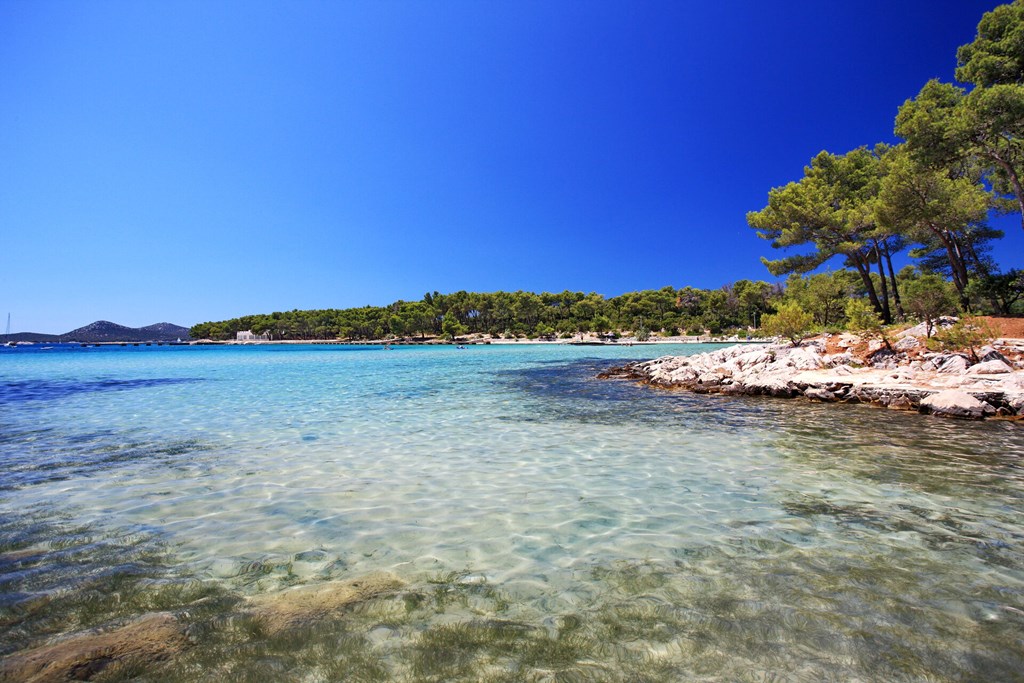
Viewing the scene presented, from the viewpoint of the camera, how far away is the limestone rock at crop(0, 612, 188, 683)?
2541 millimetres

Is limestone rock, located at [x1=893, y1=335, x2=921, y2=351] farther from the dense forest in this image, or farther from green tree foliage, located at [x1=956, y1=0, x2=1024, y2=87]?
green tree foliage, located at [x1=956, y1=0, x2=1024, y2=87]

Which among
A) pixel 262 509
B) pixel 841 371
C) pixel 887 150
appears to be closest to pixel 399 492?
pixel 262 509

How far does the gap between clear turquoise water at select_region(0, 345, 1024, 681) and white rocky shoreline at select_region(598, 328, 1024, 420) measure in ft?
6.24

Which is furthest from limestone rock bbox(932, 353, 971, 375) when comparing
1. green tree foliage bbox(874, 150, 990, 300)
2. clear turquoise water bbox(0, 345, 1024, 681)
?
green tree foliage bbox(874, 150, 990, 300)

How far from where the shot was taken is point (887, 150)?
115 feet

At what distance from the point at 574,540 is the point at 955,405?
12.3 meters

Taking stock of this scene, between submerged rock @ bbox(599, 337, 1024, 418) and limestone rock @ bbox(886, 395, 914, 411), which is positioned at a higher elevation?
submerged rock @ bbox(599, 337, 1024, 418)

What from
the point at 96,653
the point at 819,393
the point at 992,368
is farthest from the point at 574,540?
the point at 992,368

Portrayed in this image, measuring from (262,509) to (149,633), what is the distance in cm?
266

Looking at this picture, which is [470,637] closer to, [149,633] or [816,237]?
[149,633]

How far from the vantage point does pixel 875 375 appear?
16.2 meters

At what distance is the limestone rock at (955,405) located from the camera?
36.4 ft

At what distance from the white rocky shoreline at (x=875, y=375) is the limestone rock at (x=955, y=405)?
0.02m

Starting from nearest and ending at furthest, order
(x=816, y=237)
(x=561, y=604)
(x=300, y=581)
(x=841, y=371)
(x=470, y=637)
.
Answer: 1. (x=470, y=637)
2. (x=561, y=604)
3. (x=300, y=581)
4. (x=841, y=371)
5. (x=816, y=237)
